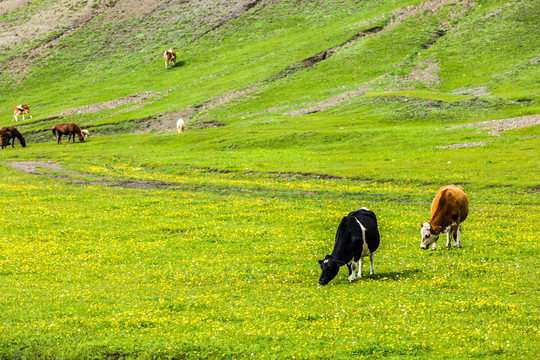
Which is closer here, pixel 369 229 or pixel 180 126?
pixel 369 229

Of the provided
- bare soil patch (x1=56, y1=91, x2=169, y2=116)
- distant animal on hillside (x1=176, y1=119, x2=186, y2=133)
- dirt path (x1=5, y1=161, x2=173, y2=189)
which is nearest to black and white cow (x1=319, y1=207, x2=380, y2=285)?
dirt path (x1=5, y1=161, x2=173, y2=189)

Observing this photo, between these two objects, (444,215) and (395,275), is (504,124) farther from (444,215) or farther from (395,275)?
(395,275)

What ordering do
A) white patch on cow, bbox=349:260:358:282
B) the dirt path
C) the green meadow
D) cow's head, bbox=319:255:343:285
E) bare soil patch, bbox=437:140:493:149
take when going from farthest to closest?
bare soil patch, bbox=437:140:493:149 < the dirt path < white patch on cow, bbox=349:260:358:282 < cow's head, bbox=319:255:343:285 < the green meadow

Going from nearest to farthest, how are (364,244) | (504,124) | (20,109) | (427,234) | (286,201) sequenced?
1. (364,244)
2. (427,234)
3. (286,201)
4. (504,124)
5. (20,109)

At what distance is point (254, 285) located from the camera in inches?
779

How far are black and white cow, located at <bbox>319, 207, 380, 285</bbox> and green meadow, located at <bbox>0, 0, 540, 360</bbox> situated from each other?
652 mm

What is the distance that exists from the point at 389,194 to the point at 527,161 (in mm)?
Answer: 14699

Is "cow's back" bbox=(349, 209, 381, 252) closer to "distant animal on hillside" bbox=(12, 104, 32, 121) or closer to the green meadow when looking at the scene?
the green meadow

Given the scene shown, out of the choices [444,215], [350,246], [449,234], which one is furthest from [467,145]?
[350,246]

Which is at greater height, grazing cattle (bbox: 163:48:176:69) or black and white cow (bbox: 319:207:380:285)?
grazing cattle (bbox: 163:48:176:69)

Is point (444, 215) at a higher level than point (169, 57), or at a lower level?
lower

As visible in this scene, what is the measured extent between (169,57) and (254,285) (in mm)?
128753

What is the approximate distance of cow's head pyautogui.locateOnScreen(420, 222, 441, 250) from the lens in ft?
71.4

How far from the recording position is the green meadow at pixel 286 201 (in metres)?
15.4
